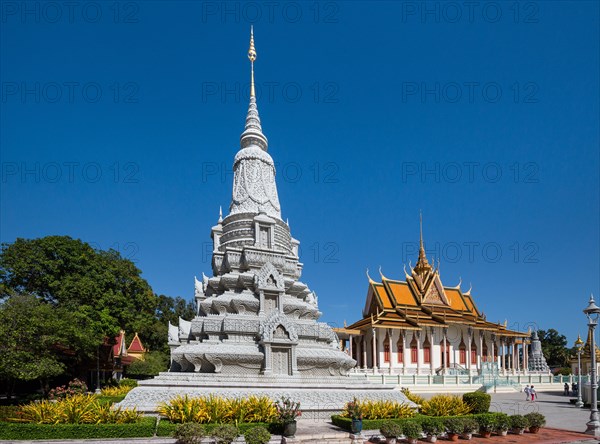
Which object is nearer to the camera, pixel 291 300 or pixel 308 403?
pixel 308 403

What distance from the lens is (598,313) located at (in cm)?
1745

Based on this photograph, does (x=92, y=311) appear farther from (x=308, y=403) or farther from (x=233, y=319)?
(x=308, y=403)

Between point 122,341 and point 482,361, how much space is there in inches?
1473

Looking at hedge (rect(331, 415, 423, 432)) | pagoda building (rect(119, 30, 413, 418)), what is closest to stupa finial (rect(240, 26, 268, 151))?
pagoda building (rect(119, 30, 413, 418))

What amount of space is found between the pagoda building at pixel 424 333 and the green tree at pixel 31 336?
25.4 metres

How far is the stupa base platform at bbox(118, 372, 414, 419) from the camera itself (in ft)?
54.7

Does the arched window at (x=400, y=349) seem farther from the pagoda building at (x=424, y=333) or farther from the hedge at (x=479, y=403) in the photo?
the hedge at (x=479, y=403)

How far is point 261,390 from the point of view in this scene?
714 inches

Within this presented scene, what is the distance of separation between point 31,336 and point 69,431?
12508mm

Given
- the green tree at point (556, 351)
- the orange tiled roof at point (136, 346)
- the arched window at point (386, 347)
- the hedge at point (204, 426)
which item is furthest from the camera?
the green tree at point (556, 351)

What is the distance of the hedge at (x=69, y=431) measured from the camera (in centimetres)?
1174

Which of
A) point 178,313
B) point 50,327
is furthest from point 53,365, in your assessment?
point 178,313

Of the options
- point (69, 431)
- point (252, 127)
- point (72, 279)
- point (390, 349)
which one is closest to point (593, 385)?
point (69, 431)

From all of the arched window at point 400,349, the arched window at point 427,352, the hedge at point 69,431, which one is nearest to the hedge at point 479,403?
the hedge at point 69,431
